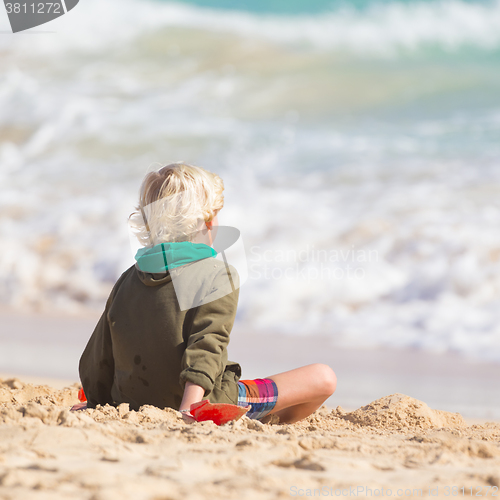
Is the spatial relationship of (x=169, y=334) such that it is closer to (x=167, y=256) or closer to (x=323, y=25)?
(x=167, y=256)

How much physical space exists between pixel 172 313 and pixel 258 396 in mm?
448

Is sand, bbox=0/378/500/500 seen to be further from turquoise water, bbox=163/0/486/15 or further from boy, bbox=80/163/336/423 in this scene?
turquoise water, bbox=163/0/486/15

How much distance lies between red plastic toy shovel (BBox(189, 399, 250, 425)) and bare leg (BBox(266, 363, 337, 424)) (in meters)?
0.34

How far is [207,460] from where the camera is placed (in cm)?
124

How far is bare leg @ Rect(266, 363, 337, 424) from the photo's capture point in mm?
1953

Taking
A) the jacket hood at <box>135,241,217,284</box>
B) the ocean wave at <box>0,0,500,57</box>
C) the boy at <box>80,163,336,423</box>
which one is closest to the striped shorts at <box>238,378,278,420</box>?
the boy at <box>80,163,336,423</box>

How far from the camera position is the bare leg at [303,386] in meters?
1.95

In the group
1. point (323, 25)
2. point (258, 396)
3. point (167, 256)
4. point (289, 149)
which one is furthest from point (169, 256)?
point (323, 25)

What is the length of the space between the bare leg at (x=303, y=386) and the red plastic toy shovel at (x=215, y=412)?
1.12ft

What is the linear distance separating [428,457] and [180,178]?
102cm

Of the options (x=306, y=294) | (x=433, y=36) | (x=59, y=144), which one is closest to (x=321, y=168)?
(x=306, y=294)

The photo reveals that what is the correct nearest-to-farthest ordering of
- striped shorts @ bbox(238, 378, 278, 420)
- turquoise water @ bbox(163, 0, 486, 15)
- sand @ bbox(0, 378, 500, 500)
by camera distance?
sand @ bbox(0, 378, 500, 500), striped shorts @ bbox(238, 378, 278, 420), turquoise water @ bbox(163, 0, 486, 15)

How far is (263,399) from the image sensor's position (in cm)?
191

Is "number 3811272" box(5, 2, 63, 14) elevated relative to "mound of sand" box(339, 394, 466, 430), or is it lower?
elevated
